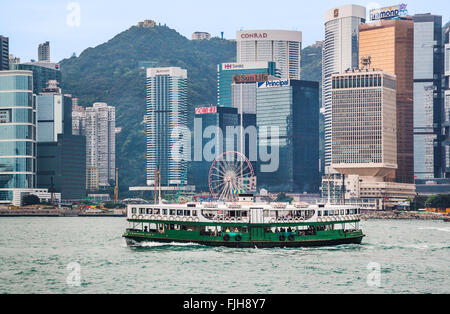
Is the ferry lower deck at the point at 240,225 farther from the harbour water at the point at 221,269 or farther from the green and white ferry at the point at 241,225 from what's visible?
the harbour water at the point at 221,269

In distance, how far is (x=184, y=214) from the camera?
3612 inches

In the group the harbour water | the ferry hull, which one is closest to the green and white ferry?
the ferry hull

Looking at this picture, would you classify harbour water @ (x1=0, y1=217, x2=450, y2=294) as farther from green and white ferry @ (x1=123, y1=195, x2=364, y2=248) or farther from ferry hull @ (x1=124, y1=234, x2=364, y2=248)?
green and white ferry @ (x1=123, y1=195, x2=364, y2=248)

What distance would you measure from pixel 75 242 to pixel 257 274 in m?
50.3

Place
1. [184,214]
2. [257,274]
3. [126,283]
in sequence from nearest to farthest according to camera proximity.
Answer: [126,283] → [257,274] → [184,214]

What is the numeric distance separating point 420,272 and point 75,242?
187 ft

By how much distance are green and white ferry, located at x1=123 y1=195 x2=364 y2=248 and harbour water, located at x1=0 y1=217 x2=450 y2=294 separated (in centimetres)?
160

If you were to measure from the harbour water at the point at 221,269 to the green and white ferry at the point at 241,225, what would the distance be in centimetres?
160

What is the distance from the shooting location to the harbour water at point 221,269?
6181 cm

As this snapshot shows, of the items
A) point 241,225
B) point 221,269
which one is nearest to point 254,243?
point 241,225
